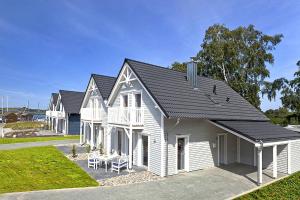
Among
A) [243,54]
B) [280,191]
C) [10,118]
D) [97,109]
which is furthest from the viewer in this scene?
[10,118]

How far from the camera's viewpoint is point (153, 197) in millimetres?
9977

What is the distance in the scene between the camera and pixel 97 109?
2308cm

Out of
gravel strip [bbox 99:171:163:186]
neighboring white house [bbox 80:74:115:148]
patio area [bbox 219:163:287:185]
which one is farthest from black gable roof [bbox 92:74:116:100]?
patio area [bbox 219:163:287:185]

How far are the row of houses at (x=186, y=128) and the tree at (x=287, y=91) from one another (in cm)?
1736

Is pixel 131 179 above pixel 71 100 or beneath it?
beneath

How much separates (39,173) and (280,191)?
12.9 metres

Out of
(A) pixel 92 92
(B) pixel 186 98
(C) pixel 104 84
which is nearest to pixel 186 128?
(B) pixel 186 98

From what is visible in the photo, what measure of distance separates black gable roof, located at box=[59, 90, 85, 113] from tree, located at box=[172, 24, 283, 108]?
22186mm

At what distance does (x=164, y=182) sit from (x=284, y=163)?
7.63 meters

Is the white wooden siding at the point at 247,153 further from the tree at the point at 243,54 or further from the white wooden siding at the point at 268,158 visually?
the tree at the point at 243,54

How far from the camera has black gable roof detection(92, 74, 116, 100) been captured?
22.4 m

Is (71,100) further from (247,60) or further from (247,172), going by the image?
(247,172)

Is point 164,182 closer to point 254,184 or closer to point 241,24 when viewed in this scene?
point 254,184

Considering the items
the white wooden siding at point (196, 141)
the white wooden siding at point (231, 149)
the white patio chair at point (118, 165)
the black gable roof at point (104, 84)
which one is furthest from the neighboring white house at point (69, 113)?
the white wooden siding at point (231, 149)
